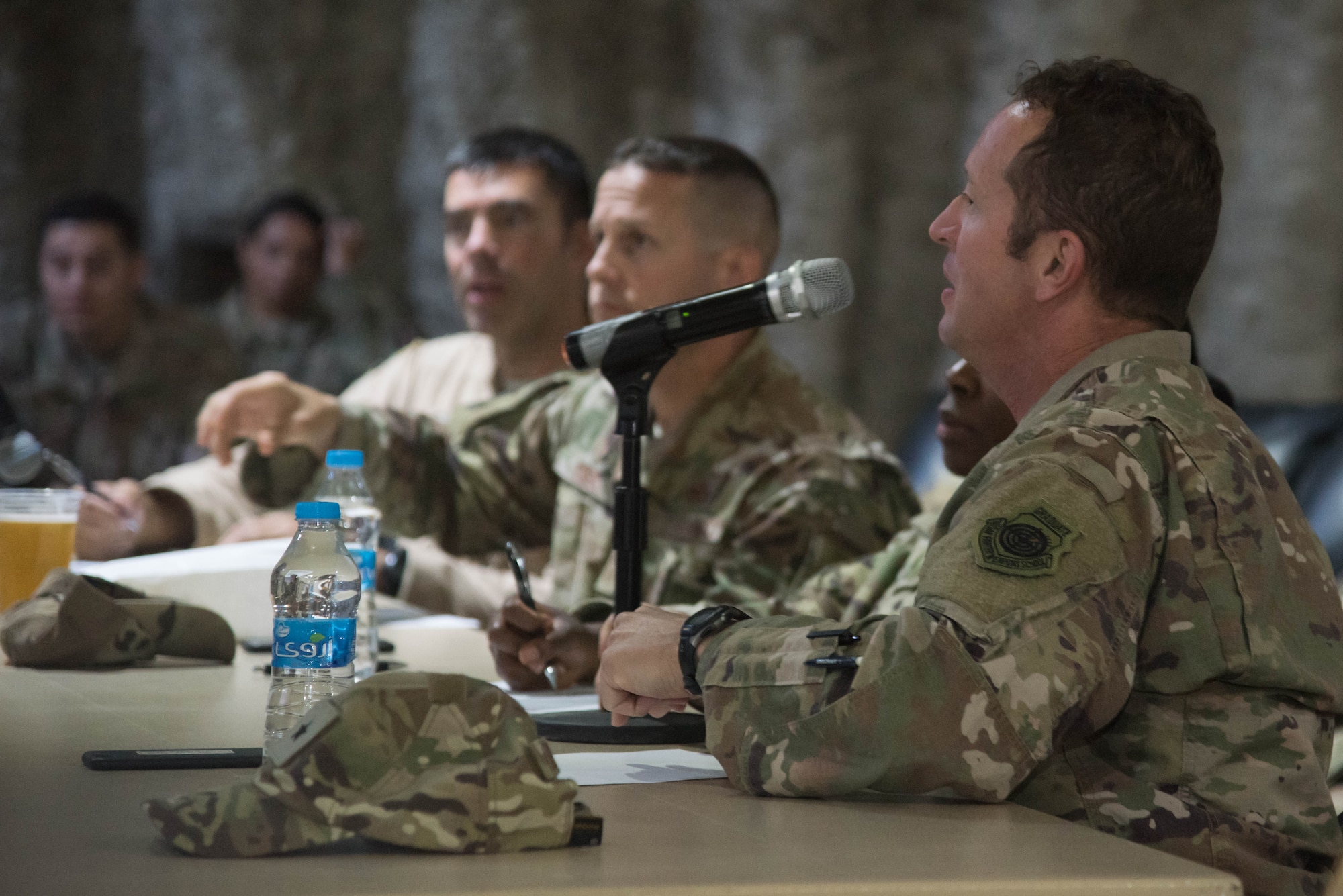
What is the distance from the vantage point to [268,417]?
6.88 ft

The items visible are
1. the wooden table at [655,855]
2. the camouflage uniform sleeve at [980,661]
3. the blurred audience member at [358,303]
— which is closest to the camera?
the wooden table at [655,855]

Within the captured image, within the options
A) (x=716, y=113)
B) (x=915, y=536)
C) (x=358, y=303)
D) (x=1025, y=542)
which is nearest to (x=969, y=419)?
(x=915, y=536)

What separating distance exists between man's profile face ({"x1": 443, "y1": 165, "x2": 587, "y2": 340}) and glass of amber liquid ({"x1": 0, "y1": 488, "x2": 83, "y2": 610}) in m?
1.30

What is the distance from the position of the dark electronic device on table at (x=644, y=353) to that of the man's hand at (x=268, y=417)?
0.74m

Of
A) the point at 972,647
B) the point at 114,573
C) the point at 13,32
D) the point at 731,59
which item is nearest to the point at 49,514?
the point at 114,573

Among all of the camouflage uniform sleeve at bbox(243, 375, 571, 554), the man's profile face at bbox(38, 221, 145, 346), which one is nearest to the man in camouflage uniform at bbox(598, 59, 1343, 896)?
the camouflage uniform sleeve at bbox(243, 375, 571, 554)

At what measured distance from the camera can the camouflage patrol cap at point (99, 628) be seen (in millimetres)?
1583

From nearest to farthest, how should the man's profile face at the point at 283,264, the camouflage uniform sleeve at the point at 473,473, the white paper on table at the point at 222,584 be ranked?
the white paper on table at the point at 222,584
the camouflage uniform sleeve at the point at 473,473
the man's profile face at the point at 283,264

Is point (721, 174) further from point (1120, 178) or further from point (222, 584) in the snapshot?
point (1120, 178)

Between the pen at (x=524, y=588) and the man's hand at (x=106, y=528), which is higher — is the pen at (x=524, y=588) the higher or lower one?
the lower one

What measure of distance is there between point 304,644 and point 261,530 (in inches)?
54.3

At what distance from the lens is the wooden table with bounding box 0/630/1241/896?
81cm

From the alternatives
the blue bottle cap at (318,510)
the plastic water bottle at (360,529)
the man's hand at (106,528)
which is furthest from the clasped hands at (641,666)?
the man's hand at (106,528)

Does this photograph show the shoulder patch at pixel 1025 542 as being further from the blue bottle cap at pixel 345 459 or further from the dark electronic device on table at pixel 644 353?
the blue bottle cap at pixel 345 459
